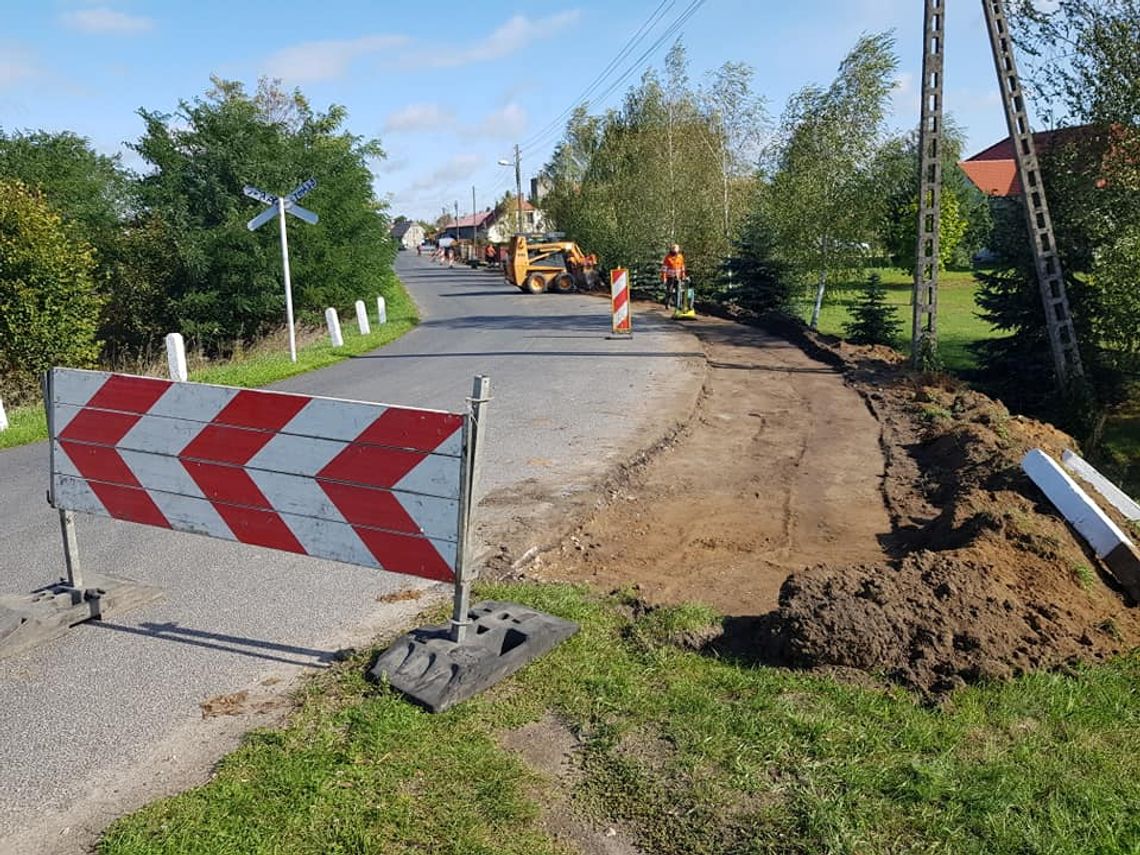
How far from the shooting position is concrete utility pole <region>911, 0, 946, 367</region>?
45.2 feet

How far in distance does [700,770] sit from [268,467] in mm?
2463

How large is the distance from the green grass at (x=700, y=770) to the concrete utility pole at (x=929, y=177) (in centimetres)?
1111

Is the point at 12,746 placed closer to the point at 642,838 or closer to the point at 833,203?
the point at 642,838

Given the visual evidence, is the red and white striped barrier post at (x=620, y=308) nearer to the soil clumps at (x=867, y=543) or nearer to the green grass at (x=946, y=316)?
Result: the green grass at (x=946, y=316)

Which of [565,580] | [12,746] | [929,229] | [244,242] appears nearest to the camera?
[12,746]

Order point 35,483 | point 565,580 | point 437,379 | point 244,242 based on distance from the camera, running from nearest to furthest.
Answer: point 565,580, point 35,483, point 437,379, point 244,242

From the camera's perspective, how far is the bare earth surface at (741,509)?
221 inches

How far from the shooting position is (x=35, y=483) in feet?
26.9

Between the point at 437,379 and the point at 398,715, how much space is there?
34.7 feet

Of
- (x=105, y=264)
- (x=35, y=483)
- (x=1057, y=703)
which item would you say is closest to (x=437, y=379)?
(x=35, y=483)

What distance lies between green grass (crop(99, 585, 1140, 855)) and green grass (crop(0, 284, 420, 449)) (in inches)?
235

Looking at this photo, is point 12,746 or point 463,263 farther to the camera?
point 463,263

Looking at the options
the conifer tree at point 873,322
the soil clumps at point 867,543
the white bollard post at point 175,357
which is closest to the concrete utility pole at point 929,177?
the soil clumps at point 867,543

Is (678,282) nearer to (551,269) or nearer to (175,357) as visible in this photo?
(551,269)
